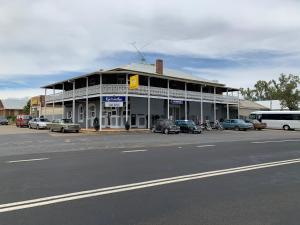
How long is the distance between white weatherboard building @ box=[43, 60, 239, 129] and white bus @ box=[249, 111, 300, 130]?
4.40 meters

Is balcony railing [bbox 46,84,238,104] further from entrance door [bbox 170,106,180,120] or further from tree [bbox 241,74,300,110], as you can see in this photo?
tree [bbox 241,74,300,110]

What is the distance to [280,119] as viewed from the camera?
55.5 metres

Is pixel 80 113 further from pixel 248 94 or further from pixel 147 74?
pixel 248 94

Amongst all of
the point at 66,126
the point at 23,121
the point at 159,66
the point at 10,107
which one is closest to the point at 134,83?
the point at 66,126

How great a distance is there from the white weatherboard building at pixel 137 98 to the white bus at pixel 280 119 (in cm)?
440

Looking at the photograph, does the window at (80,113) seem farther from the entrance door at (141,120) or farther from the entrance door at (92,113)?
the entrance door at (141,120)

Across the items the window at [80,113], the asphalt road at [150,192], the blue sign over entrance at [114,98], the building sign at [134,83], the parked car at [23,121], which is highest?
the building sign at [134,83]

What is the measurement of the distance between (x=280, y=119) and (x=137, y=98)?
21217 millimetres

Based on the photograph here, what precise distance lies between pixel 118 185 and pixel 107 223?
9.94 ft

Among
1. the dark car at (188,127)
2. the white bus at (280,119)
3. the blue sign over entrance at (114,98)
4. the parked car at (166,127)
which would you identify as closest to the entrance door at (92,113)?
the blue sign over entrance at (114,98)

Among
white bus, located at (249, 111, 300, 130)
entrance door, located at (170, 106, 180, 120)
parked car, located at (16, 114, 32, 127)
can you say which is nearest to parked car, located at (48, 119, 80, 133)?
entrance door, located at (170, 106, 180, 120)

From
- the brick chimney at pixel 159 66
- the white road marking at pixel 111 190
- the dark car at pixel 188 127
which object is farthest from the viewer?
the brick chimney at pixel 159 66

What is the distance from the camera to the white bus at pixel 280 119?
176ft

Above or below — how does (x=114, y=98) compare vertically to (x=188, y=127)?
above
